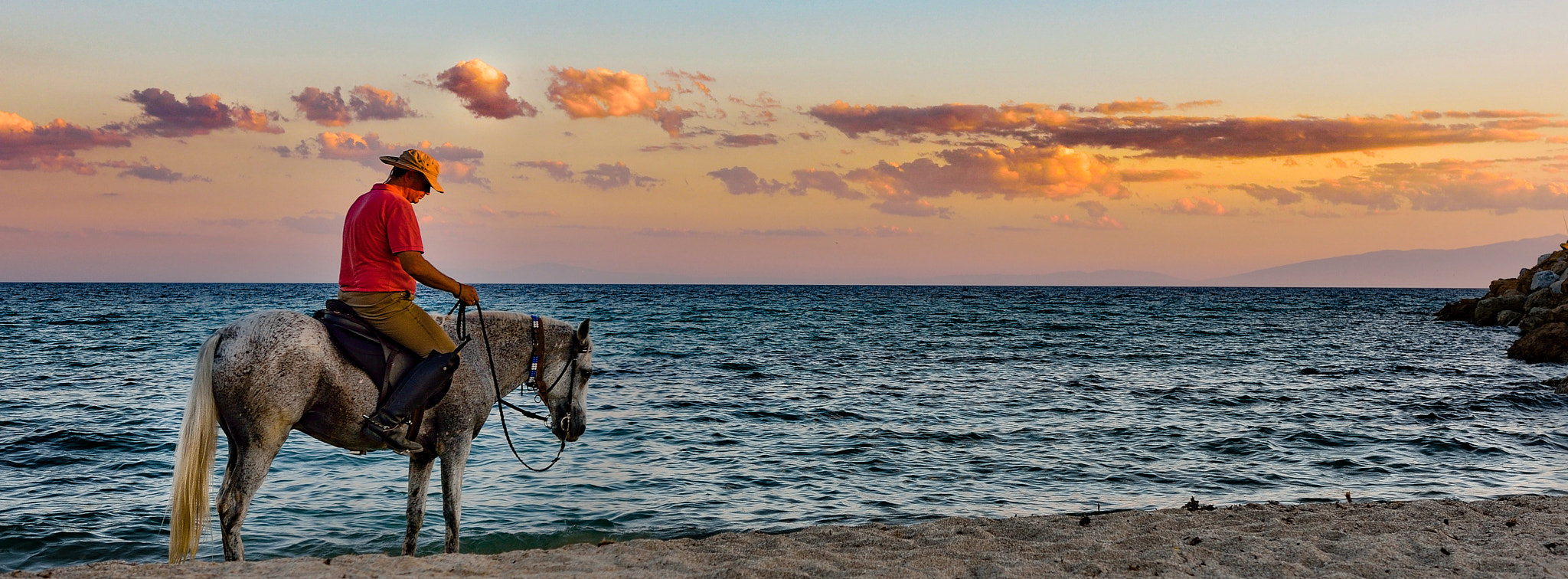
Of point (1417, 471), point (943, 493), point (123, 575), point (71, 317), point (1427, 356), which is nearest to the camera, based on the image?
point (123, 575)

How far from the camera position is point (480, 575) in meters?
5.77

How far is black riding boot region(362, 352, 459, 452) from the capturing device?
5883 mm

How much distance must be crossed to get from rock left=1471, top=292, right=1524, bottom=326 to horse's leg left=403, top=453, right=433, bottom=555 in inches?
2060

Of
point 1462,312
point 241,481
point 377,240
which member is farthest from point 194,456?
point 1462,312

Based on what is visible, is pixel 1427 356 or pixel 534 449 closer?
pixel 534 449

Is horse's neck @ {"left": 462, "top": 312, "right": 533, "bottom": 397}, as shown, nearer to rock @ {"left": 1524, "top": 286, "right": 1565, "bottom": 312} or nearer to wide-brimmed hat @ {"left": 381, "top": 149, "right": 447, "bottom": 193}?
wide-brimmed hat @ {"left": 381, "top": 149, "right": 447, "bottom": 193}

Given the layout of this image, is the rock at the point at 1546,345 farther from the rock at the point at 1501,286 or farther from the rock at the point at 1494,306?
the rock at the point at 1501,286

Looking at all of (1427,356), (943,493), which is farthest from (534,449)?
(1427,356)

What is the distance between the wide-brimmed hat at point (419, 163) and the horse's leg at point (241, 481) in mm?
1772

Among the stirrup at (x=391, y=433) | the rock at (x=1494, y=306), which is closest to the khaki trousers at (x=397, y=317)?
the stirrup at (x=391, y=433)

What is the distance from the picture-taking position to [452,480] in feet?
21.2

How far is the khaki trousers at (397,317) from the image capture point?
19.2 feet

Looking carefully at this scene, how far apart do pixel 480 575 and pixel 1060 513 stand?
5.17 m

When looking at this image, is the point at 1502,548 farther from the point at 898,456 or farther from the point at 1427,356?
the point at 1427,356
